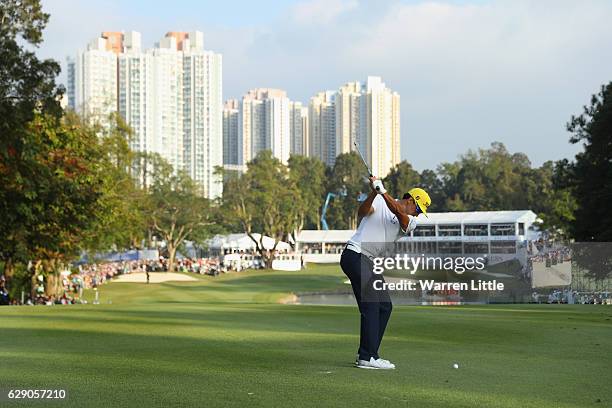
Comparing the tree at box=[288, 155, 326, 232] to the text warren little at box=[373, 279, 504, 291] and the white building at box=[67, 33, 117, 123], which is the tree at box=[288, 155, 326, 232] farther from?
A: the text warren little at box=[373, 279, 504, 291]

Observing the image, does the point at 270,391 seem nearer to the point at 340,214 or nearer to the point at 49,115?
the point at 49,115

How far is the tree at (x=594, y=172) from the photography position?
4484 cm

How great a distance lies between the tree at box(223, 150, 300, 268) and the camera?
118188mm

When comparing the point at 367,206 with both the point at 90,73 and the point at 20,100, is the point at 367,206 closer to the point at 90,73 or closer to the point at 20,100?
the point at 20,100

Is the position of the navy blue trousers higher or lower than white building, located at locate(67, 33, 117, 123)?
lower

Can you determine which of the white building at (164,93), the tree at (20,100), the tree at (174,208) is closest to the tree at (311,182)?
the white building at (164,93)

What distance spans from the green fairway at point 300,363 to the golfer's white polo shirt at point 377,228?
4.92 feet

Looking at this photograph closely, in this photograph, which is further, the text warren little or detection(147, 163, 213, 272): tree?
detection(147, 163, 213, 272): tree

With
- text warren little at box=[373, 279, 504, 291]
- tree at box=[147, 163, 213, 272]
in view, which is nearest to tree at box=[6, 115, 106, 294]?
text warren little at box=[373, 279, 504, 291]

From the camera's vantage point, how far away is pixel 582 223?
153 feet

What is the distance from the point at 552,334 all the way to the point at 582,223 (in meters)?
30.9

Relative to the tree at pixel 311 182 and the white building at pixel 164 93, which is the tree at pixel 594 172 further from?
the white building at pixel 164 93

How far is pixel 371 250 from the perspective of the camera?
1102cm

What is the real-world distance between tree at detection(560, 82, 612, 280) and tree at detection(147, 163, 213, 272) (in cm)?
6013
